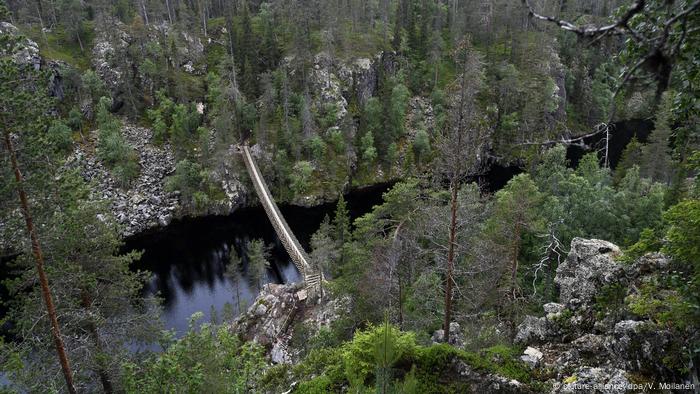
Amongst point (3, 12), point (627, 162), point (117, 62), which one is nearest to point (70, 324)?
point (3, 12)

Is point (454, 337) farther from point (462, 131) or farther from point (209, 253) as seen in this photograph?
point (209, 253)

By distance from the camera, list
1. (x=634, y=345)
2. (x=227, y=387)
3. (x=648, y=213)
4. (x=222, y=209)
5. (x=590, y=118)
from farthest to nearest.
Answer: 1. (x=590, y=118)
2. (x=222, y=209)
3. (x=648, y=213)
4. (x=227, y=387)
5. (x=634, y=345)

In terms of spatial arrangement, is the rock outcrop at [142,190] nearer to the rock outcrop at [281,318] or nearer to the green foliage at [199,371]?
the rock outcrop at [281,318]

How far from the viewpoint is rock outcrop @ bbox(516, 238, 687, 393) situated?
6590mm

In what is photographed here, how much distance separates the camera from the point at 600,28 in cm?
277

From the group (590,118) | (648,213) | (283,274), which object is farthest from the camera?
(590,118)

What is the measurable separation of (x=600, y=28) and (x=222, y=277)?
37.9 metres

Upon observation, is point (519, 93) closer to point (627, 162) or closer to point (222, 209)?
point (627, 162)

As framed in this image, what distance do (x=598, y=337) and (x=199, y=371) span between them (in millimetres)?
7550

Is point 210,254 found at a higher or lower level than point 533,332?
lower

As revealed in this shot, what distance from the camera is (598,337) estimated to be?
789 cm

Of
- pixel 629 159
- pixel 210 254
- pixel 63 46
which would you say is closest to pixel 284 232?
pixel 210 254

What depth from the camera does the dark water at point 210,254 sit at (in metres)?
34.3

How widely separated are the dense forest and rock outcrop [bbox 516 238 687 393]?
5cm
